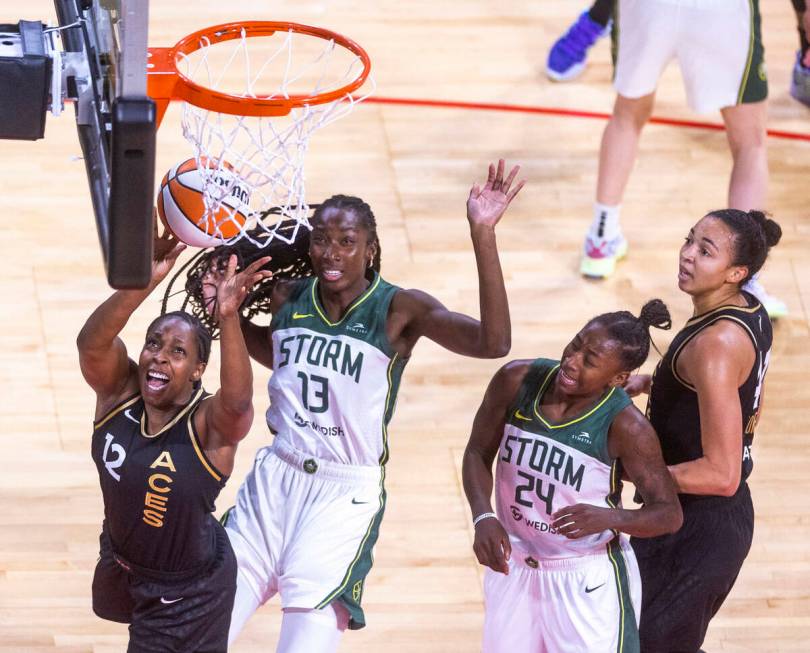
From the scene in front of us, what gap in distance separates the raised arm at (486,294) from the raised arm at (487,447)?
0.07 metres

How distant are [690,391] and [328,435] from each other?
3.36 feet

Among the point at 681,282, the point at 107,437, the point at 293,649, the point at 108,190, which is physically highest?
the point at 108,190

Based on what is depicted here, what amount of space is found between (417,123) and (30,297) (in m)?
2.29

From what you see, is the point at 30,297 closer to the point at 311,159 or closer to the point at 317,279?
the point at 311,159

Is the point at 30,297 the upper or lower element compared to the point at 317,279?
lower

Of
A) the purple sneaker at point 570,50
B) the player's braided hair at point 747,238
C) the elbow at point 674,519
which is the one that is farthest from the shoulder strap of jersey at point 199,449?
the purple sneaker at point 570,50

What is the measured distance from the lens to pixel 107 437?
152 inches

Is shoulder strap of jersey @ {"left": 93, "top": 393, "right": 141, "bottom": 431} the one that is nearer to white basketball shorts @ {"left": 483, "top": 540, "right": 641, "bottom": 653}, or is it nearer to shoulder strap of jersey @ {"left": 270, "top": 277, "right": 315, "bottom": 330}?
shoulder strap of jersey @ {"left": 270, "top": 277, "right": 315, "bottom": 330}

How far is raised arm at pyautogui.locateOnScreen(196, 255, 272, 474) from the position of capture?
376cm

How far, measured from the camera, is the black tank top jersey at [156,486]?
3.80 meters

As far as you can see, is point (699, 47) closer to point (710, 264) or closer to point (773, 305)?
point (773, 305)

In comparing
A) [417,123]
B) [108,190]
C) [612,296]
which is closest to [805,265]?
[612,296]

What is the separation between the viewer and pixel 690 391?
393 centimetres

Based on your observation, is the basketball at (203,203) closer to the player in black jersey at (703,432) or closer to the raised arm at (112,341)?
the raised arm at (112,341)
